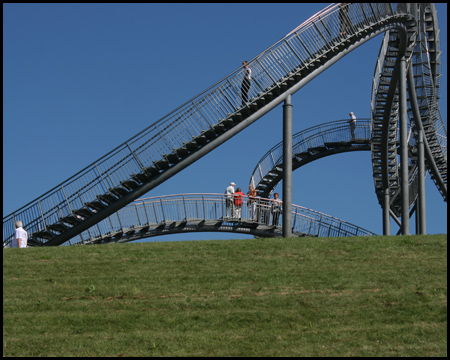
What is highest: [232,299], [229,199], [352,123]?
[352,123]

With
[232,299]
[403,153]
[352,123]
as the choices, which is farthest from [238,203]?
[232,299]

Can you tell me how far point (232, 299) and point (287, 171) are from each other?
10799 millimetres

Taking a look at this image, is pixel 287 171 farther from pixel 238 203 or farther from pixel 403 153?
pixel 238 203

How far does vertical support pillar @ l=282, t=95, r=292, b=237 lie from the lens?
23.2 m

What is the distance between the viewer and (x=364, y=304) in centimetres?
1332

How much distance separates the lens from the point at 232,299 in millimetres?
13602

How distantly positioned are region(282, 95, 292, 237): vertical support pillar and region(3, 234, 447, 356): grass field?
19.0ft

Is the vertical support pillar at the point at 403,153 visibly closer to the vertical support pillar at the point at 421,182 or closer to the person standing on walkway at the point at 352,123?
the vertical support pillar at the point at 421,182

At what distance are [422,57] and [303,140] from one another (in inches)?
323

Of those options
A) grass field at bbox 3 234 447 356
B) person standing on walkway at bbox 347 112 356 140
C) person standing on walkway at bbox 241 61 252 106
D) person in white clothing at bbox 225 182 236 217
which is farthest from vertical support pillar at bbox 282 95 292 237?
person standing on walkway at bbox 347 112 356 140

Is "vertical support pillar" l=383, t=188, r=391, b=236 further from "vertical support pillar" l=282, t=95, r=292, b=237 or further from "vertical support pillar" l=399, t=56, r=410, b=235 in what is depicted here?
"vertical support pillar" l=282, t=95, r=292, b=237

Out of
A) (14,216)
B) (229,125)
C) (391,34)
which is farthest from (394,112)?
(14,216)

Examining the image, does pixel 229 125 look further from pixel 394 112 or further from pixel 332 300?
pixel 394 112

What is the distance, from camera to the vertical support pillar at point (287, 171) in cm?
2325
